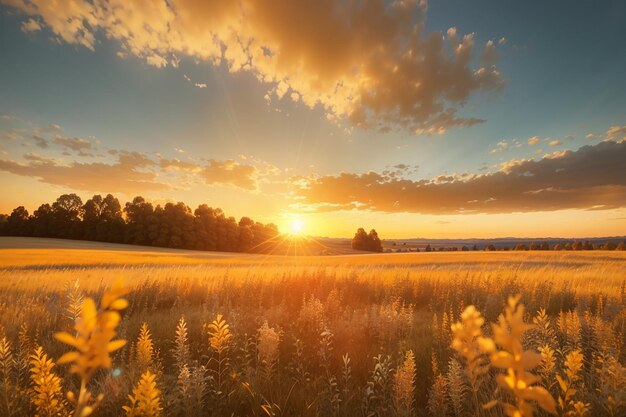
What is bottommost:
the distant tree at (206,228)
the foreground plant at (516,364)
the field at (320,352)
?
the field at (320,352)

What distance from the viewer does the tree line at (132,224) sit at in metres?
58.4

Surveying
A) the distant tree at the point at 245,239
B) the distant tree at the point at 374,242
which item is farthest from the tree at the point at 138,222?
the distant tree at the point at 374,242

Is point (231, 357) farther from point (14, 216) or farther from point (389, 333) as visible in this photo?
point (14, 216)

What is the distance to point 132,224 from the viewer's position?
2327 inches

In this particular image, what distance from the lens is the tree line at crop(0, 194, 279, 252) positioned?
58.4 meters

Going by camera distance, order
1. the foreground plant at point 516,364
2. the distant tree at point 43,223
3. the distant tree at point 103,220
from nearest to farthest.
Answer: the foreground plant at point 516,364
the distant tree at point 103,220
the distant tree at point 43,223

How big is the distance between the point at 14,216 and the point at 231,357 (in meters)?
84.3

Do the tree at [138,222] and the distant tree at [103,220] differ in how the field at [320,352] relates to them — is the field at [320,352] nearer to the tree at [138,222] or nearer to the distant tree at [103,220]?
the tree at [138,222]

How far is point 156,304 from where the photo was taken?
8.34 metres

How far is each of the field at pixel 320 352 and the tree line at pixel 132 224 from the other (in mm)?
52147

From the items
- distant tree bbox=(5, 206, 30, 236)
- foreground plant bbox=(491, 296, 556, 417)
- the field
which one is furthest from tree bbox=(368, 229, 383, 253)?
foreground plant bbox=(491, 296, 556, 417)

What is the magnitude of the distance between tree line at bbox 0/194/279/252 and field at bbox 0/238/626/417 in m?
52.1

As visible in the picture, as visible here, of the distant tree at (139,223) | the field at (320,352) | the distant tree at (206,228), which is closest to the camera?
the field at (320,352)

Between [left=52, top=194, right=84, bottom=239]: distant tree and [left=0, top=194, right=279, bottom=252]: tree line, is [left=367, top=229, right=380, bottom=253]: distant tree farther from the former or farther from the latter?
[left=52, top=194, right=84, bottom=239]: distant tree
